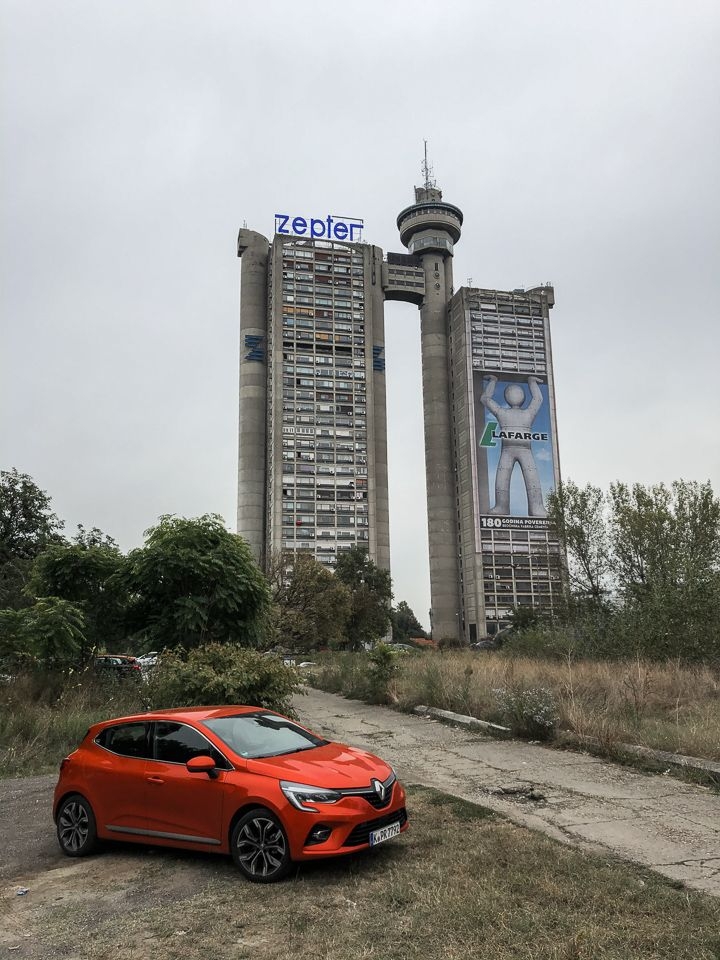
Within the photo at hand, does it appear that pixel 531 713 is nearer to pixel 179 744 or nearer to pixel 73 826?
pixel 179 744

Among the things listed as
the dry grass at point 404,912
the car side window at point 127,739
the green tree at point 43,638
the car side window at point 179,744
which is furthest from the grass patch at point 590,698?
the green tree at point 43,638

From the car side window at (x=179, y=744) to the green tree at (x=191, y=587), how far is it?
427 inches

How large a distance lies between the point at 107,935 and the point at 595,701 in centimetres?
1071

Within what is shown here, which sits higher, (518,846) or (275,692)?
(275,692)

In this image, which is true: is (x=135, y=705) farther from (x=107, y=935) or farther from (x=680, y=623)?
(x=680, y=623)

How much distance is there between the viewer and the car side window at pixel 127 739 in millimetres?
7117

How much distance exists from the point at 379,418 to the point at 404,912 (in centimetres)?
11625

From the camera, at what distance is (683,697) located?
1394cm

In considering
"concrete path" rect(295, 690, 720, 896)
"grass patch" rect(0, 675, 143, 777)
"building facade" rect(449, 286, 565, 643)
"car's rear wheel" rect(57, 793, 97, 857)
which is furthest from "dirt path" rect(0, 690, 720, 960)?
"building facade" rect(449, 286, 565, 643)

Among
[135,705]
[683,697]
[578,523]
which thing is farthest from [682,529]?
[135,705]

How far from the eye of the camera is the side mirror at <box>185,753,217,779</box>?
637 centimetres

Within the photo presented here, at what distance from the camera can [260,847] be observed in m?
6.00

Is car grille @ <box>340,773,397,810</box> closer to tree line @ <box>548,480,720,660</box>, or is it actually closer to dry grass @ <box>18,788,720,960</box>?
dry grass @ <box>18,788,720,960</box>

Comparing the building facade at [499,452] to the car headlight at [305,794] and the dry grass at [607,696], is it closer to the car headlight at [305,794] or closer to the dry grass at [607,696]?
the dry grass at [607,696]
